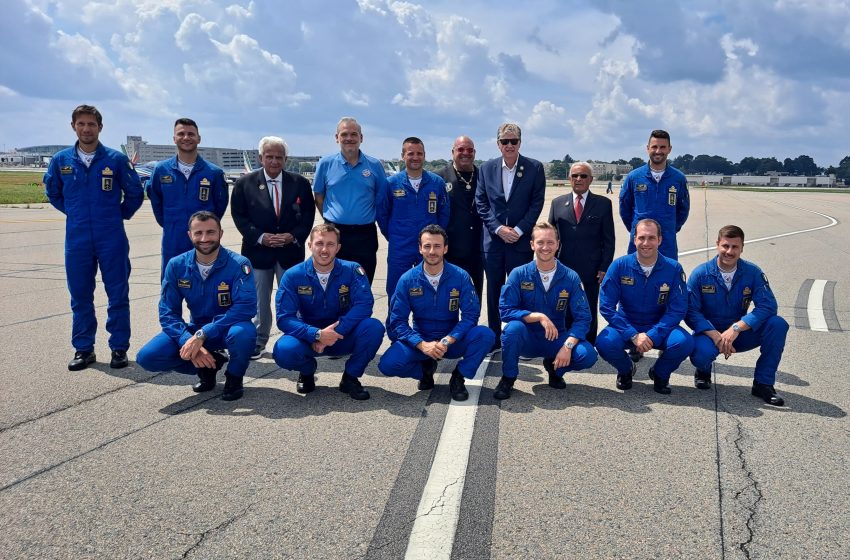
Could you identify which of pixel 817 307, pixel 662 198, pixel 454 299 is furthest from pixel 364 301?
pixel 817 307

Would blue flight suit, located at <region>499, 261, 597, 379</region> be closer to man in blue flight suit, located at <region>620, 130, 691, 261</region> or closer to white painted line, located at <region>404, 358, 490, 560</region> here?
white painted line, located at <region>404, 358, 490, 560</region>

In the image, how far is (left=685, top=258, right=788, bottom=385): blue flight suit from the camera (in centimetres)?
452

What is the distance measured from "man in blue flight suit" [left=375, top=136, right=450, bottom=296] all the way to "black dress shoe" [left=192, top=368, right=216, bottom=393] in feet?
5.75

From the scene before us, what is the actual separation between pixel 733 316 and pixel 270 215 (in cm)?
410

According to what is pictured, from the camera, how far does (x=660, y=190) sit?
19.2 feet

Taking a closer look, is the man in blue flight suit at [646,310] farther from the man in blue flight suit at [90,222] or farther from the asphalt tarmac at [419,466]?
the man in blue flight suit at [90,222]

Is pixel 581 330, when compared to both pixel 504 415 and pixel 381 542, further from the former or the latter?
pixel 381 542

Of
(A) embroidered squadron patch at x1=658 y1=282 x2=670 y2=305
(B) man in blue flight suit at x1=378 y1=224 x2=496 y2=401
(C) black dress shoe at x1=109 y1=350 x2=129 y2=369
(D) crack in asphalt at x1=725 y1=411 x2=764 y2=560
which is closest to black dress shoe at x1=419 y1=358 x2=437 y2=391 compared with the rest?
(B) man in blue flight suit at x1=378 y1=224 x2=496 y2=401

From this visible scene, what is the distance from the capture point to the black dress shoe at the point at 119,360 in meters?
5.14

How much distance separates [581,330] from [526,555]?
2.49 m

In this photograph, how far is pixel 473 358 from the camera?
4.58 m

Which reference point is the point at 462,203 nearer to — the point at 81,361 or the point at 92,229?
the point at 92,229

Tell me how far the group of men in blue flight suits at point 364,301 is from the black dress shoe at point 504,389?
0.05ft

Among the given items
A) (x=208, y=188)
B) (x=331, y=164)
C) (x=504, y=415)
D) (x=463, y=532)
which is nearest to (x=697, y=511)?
(x=463, y=532)
